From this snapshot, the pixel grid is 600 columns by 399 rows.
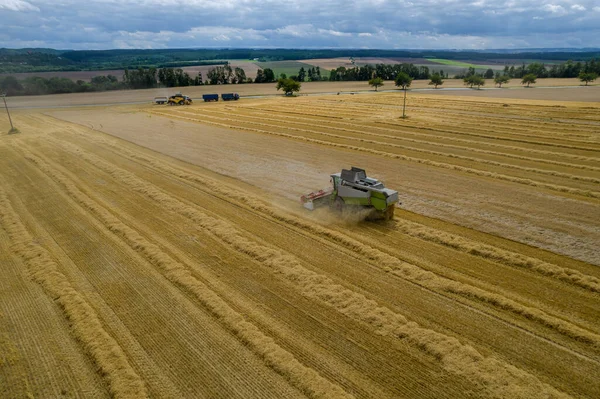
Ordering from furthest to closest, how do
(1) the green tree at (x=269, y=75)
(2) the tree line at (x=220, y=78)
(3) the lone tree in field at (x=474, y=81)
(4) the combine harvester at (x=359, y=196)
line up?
(1) the green tree at (x=269, y=75), (2) the tree line at (x=220, y=78), (3) the lone tree in field at (x=474, y=81), (4) the combine harvester at (x=359, y=196)

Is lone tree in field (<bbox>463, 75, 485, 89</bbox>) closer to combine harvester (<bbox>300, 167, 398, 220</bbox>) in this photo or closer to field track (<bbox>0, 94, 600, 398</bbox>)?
field track (<bbox>0, 94, 600, 398</bbox>)

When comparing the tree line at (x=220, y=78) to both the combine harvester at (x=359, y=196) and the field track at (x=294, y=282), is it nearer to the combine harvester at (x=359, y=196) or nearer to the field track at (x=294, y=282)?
the field track at (x=294, y=282)

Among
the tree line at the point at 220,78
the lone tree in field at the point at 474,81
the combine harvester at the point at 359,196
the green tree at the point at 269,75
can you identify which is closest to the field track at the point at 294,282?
the combine harvester at the point at 359,196

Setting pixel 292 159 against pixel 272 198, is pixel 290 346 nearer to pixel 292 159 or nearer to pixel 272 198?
pixel 272 198

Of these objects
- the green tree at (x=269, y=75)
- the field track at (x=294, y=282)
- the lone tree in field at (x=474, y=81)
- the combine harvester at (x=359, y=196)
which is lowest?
the field track at (x=294, y=282)

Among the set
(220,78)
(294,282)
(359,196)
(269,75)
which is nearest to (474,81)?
(269,75)

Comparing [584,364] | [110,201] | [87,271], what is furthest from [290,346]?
[110,201]
